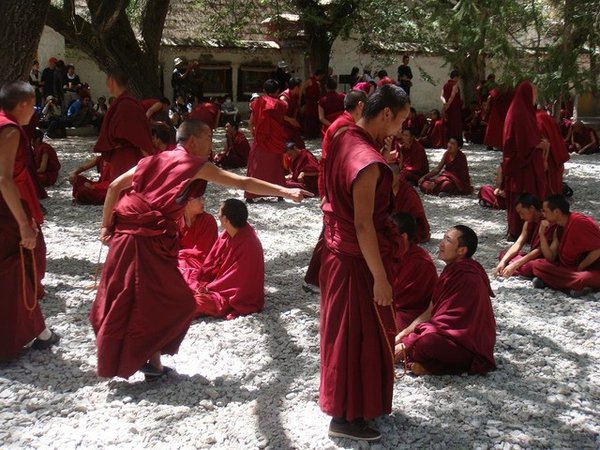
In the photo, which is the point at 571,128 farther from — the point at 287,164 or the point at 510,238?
the point at 510,238

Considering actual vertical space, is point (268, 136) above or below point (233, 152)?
above

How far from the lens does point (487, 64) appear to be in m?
18.5

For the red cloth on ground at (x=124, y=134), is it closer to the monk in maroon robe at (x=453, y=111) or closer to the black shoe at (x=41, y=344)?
the black shoe at (x=41, y=344)

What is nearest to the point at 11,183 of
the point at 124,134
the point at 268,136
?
the point at 124,134

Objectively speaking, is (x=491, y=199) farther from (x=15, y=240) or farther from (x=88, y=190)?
(x=15, y=240)

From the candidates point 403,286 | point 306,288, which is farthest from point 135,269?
point 306,288

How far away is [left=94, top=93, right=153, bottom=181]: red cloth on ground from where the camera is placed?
6.79 m

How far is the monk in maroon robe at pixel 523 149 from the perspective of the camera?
6.73 metres

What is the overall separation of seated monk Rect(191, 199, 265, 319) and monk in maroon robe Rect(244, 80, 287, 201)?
12.1ft

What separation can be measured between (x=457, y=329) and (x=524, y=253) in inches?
99.1

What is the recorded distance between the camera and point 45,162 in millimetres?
9742

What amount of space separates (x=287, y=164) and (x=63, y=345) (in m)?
6.08

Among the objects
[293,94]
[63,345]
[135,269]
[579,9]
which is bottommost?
[63,345]

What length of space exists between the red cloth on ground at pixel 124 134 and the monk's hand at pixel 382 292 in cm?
434
